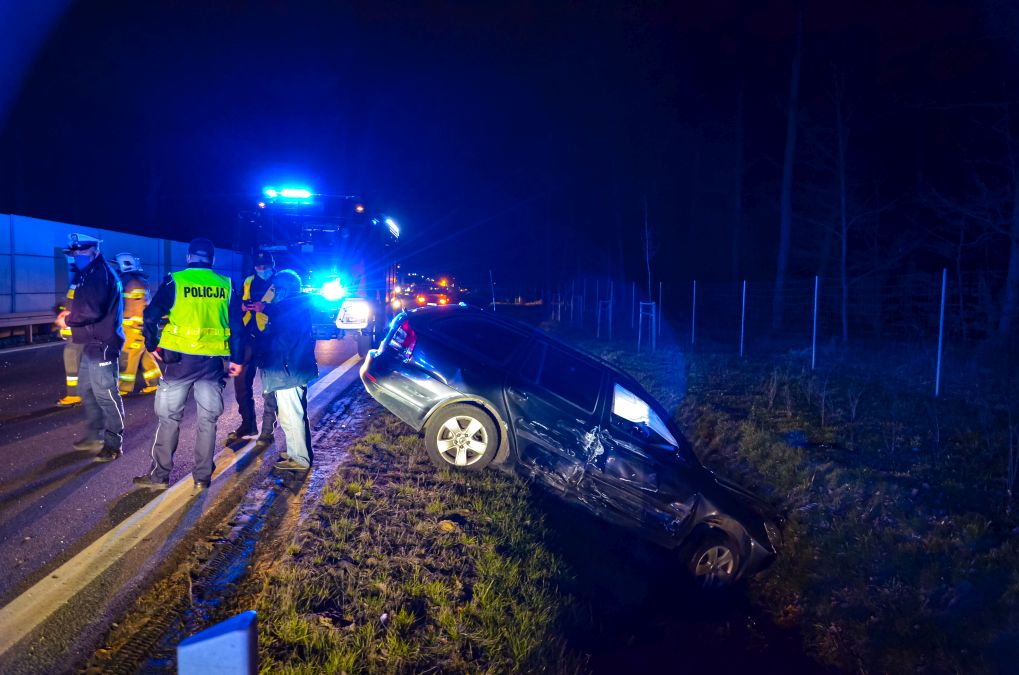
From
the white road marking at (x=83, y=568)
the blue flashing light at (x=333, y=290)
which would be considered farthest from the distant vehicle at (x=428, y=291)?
the white road marking at (x=83, y=568)

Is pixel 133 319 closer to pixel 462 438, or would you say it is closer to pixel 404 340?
pixel 404 340

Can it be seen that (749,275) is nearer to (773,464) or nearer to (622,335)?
(622,335)

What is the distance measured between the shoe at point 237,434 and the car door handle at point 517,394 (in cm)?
296

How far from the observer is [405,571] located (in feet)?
13.8

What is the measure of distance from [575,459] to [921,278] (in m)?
13.5

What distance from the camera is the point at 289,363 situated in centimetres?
595

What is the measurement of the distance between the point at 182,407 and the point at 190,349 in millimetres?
477

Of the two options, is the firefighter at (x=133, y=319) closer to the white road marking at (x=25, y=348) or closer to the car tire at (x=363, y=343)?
the car tire at (x=363, y=343)

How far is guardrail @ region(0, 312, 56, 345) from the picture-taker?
48.8ft

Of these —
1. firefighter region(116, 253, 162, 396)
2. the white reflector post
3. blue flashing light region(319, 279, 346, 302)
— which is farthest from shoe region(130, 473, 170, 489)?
blue flashing light region(319, 279, 346, 302)

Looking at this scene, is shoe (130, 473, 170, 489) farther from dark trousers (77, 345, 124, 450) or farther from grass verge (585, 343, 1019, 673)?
grass verge (585, 343, 1019, 673)

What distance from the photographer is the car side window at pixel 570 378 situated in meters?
5.84

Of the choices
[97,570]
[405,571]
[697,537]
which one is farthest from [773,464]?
[97,570]

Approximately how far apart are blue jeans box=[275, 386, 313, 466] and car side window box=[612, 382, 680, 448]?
2.67 meters
